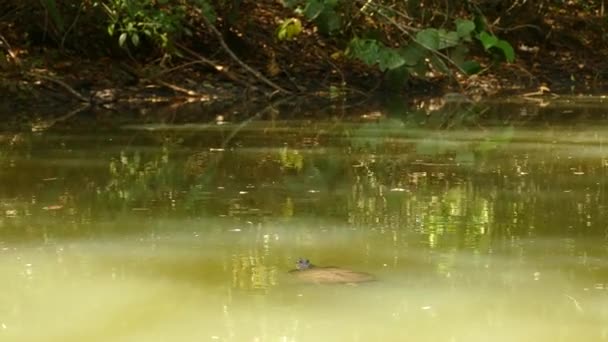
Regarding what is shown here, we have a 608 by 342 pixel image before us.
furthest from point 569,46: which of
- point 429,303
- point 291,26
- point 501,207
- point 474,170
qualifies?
point 429,303

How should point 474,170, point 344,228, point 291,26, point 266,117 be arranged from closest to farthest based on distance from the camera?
1. point 344,228
2. point 474,170
3. point 266,117
4. point 291,26

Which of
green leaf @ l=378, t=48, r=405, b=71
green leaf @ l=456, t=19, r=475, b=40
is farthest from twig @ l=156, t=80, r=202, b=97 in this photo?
green leaf @ l=456, t=19, r=475, b=40

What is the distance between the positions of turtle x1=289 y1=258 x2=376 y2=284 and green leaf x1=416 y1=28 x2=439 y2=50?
635 centimetres

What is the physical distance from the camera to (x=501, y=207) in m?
3.78

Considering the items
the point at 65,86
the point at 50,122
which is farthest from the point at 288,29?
the point at 50,122

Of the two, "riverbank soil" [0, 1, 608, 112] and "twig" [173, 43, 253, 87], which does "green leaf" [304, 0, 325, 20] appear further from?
"twig" [173, 43, 253, 87]

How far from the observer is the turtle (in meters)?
2.72

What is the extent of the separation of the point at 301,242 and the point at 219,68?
6896 mm

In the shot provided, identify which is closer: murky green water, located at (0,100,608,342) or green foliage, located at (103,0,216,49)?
murky green water, located at (0,100,608,342)

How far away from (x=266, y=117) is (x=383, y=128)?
1.18 meters

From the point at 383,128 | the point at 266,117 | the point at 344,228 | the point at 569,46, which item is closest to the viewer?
the point at 344,228

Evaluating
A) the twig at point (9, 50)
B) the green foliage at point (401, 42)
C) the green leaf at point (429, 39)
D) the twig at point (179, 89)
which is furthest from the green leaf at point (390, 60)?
the twig at point (9, 50)

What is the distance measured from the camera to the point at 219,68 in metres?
9.96

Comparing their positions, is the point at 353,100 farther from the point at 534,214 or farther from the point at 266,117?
the point at 534,214
